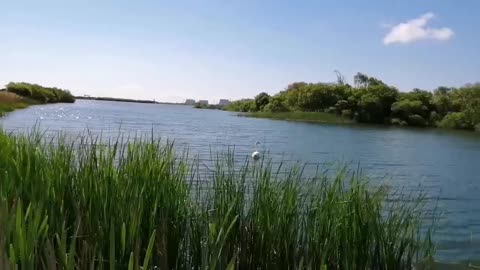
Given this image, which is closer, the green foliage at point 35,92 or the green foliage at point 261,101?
the green foliage at point 35,92

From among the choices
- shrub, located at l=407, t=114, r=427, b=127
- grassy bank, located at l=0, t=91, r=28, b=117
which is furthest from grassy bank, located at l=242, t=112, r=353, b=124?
grassy bank, located at l=0, t=91, r=28, b=117

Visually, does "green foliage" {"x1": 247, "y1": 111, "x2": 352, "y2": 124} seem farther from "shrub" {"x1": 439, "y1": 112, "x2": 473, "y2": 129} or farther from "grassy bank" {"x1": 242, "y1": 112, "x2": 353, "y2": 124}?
"shrub" {"x1": 439, "y1": 112, "x2": 473, "y2": 129}

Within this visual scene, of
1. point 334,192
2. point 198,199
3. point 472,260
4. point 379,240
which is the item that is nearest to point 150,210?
point 198,199

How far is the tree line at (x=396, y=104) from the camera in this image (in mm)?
76625

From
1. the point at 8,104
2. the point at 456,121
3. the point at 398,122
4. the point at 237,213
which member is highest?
the point at 237,213

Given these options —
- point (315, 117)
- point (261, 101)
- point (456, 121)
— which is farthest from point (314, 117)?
point (261, 101)

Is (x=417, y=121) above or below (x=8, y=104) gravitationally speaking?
below

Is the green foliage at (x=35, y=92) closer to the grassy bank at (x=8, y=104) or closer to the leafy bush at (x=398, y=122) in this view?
the grassy bank at (x=8, y=104)

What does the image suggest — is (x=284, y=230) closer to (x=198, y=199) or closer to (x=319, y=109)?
(x=198, y=199)

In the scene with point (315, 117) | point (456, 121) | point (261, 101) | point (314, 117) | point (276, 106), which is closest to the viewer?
point (456, 121)

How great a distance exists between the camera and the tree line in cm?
7662

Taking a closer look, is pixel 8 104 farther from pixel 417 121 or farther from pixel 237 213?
pixel 417 121

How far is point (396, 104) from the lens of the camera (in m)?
84.9

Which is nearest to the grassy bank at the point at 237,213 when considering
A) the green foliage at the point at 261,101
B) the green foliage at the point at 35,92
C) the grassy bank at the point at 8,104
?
the grassy bank at the point at 8,104
